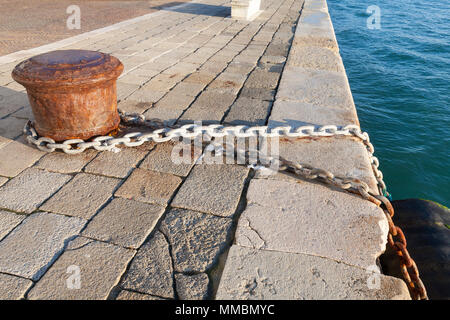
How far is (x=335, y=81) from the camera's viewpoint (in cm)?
512

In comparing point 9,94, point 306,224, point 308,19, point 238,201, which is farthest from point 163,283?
point 308,19

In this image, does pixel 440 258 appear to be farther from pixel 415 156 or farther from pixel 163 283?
pixel 415 156

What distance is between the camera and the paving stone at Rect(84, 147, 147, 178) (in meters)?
2.99

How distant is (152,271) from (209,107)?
259 centimetres

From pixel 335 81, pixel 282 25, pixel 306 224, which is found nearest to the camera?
pixel 306 224

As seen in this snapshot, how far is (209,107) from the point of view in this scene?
14.0 ft

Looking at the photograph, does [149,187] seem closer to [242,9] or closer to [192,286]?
[192,286]

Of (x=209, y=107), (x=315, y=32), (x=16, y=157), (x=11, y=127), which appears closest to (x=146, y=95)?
(x=209, y=107)

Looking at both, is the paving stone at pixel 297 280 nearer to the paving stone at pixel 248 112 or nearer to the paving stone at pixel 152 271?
the paving stone at pixel 152 271

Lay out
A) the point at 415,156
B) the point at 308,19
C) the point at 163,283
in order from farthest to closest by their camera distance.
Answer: the point at 308,19 → the point at 415,156 → the point at 163,283

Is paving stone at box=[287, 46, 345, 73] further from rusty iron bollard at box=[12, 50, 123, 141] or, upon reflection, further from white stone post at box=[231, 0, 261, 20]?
rusty iron bollard at box=[12, 50, 123, 141]

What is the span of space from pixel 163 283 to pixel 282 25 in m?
8.57

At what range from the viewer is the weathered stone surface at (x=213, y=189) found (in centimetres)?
262

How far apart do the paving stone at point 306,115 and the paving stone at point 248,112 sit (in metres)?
0.12
